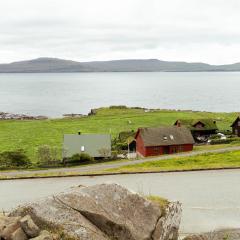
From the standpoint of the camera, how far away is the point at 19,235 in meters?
10.4

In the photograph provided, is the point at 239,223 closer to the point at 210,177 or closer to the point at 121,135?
the point at 210,177

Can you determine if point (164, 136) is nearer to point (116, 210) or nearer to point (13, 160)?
point (13, 160)

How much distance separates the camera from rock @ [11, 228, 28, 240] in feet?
34.1

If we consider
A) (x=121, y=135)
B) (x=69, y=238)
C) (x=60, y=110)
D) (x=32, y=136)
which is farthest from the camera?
(x=60, y=110)

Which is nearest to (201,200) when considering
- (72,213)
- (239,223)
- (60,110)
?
(239,223)

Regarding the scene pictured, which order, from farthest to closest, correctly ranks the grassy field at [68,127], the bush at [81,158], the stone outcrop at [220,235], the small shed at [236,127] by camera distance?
the grassy field at [68,127] → the small shed at [236,127] → the bush at [81,158] → the stone outcrop at [220,235]

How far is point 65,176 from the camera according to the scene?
91.0ft

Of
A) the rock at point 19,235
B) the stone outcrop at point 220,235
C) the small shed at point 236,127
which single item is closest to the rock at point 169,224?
the stone outcrop at point 220,235

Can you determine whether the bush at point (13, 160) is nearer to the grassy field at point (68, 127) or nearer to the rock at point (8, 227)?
the grassy field at point (68, 127)

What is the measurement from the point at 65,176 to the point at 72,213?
16881mm

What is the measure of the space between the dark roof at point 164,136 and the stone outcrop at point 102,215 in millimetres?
53680

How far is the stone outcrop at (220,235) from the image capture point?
13812 millimetres

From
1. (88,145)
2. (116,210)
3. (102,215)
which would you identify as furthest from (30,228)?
(88,145)

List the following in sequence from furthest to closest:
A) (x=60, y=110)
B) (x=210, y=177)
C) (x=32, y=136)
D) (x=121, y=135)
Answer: (x=60, y=110), (x=32, y=136), (x=121, y=135), (x=210, y=177)
